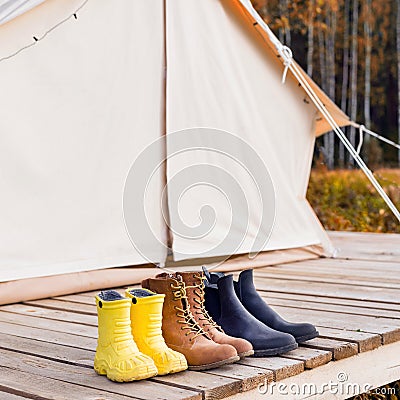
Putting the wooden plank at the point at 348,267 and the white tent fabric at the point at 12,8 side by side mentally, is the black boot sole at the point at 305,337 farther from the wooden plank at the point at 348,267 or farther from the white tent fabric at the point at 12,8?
the white tent fabric at the point at 12,8

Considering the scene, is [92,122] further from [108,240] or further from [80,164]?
[108,240]

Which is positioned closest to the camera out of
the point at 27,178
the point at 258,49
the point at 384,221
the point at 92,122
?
the point at 27,178

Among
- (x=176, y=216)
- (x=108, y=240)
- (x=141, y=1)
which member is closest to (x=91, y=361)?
(x=108, y=240)

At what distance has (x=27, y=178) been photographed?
2.58 metres

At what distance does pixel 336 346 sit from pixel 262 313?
0.19m

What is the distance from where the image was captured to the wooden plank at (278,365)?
171 centimetres

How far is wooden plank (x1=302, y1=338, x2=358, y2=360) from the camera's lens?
1865 mm

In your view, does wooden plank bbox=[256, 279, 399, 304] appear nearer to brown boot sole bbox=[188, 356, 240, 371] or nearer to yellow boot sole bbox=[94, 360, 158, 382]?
brown boot sole bbox=[188, 356, 240, 371]

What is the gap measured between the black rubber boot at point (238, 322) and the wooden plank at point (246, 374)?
3.7 inches

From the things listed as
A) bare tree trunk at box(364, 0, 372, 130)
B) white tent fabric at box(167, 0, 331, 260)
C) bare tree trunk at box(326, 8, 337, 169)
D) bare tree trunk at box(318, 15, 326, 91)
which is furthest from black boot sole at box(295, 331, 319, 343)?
bare tree trunk at box(364, 0, 372, 130)

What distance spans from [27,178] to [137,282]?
608 mm

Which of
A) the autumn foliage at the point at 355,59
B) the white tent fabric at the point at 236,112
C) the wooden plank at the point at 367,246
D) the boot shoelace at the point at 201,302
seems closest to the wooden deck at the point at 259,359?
the boot shoelace at the point at 201,302

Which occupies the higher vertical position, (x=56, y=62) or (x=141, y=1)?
(x=141, y=1)

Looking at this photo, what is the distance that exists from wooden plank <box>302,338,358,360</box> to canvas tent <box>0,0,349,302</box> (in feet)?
3.47
